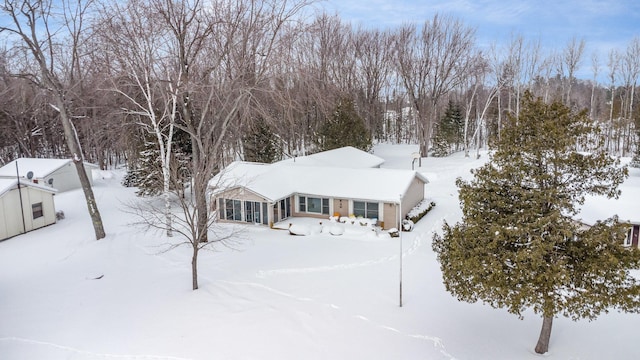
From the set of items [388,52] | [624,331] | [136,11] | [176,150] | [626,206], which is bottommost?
[624,331]

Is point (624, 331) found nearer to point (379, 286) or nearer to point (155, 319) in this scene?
point (379, 286)

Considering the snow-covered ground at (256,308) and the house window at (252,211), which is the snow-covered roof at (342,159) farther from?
the snow-covered ground at (256,308)

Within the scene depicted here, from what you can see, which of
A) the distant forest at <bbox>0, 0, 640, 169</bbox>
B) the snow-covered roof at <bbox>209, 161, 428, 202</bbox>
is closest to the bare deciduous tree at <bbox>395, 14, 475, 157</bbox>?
the distant forest at <bbox>0, 0, 640, 169</bbox>

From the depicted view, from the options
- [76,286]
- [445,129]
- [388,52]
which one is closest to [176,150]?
[76,286]

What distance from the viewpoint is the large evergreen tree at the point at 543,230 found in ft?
30.6

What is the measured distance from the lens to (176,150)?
25.0 metres

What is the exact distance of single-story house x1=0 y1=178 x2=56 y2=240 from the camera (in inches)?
762

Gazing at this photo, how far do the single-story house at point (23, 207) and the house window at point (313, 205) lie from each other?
12973 mm

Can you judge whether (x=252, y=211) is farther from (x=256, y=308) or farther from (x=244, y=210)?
(x=256, y=308)

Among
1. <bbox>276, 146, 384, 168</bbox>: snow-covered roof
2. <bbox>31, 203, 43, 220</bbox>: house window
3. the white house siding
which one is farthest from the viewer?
<bbox>276, 146, 384, 168</bbox>: snow-covered roof

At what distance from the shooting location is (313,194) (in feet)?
74.4

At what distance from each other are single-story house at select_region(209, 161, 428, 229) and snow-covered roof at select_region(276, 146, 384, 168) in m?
6.99

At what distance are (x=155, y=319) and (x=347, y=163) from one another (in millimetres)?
22337

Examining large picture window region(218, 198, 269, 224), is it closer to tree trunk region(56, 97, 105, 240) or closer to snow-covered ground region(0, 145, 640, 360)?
snow-covered ground region(0, 145, 640, 360)
